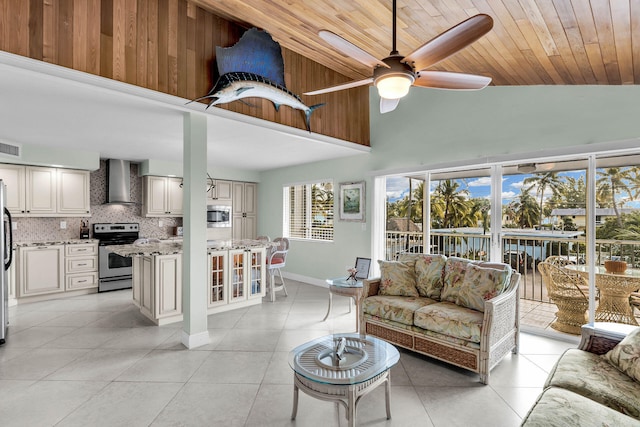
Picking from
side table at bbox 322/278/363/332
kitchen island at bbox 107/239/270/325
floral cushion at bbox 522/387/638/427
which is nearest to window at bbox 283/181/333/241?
kitchen island at bbox 107/239/270/325

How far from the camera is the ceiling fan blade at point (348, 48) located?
179 centimetres

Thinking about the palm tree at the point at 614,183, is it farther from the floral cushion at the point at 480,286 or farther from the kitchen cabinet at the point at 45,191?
the kitchen cabinet at the point at 45,191

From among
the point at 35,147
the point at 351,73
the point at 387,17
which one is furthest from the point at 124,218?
the point at 387,17

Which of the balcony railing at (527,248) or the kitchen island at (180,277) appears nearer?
the balcony railing at (527,248)

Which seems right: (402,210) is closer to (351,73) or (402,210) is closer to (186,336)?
(351,73)

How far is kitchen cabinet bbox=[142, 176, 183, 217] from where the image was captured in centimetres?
599

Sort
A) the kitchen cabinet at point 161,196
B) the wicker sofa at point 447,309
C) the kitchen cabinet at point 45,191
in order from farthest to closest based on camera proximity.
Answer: the kitchen cabinet at point 161,196 < the kitchen cabinet at point 45,191 < the wicker sofa at point 447,309

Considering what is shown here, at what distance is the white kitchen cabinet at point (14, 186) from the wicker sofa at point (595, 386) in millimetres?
6362

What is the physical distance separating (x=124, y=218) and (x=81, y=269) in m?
1.19

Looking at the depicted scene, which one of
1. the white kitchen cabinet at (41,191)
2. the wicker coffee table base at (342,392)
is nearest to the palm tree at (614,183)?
the wicker coffee table base at (342,392)

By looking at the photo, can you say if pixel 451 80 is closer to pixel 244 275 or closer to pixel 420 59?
pixel 420 59

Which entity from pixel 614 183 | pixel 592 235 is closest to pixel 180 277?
pixel 592 235

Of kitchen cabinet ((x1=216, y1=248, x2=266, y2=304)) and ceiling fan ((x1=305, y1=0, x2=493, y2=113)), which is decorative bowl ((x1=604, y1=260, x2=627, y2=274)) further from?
kitchen cabinet ((x1=216, y1=248, x2=266, y2=304))

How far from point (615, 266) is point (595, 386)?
2156 millimetres
